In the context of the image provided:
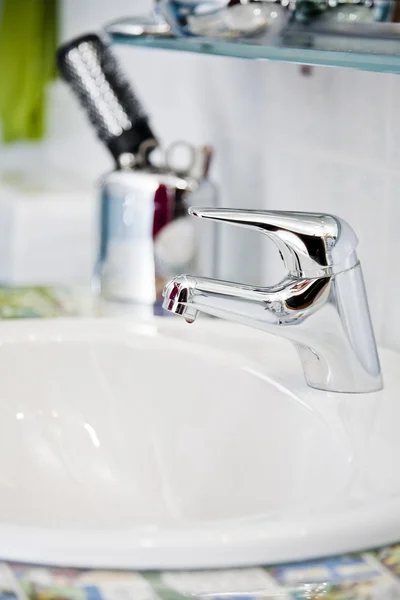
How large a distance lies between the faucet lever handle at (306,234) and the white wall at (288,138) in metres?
0.15

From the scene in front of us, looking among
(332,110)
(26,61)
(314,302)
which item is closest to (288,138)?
(332,110)

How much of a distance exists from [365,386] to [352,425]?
7 centimetres

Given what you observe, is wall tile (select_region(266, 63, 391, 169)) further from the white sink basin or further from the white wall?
the white sink basin

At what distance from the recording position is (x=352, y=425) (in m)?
0.61

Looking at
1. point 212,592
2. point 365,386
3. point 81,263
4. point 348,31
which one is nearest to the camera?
point 212,592

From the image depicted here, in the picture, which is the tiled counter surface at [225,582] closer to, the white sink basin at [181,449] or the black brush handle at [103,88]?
the white sink basin at [181,449]

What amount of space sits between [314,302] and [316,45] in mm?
200

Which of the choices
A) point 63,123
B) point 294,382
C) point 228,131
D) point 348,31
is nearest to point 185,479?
point 294,382

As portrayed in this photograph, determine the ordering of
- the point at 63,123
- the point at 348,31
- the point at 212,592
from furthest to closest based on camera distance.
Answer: the point at 63,123 < the point at 348,31 < the point at 212,592

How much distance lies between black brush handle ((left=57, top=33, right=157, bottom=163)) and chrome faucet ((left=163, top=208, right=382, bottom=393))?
0.46 meters

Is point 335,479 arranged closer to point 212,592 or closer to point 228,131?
point 212,592

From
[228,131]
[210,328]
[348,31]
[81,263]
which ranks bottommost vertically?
[81,263]

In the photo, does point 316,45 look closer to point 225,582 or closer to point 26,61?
point 225,582

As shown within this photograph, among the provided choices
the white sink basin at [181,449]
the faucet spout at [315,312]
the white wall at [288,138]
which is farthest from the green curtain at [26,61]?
the faucet spout at [315,312]
